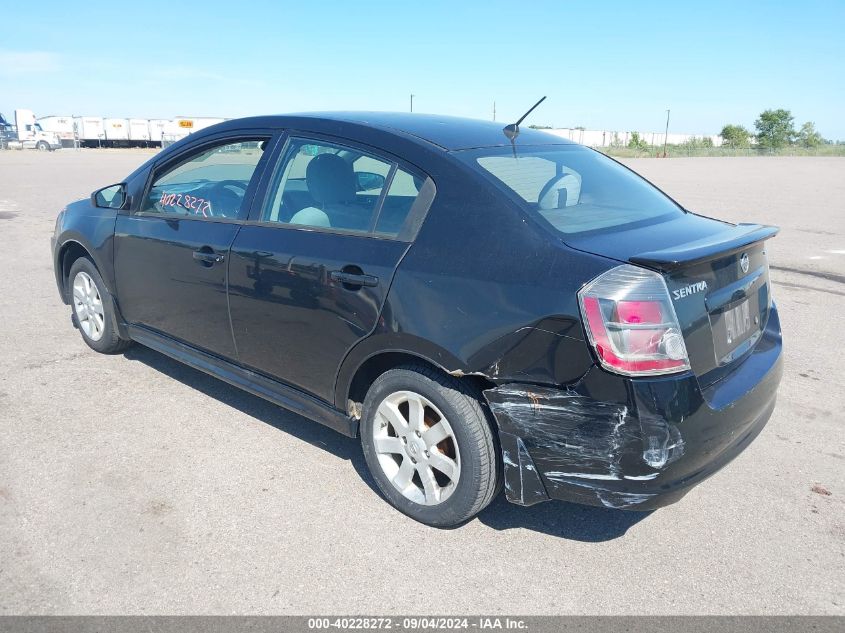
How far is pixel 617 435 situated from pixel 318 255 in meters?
1.58

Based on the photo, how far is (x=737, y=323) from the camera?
295cm

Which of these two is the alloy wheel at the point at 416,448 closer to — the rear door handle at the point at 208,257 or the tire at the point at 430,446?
the tire at the point at 430,446

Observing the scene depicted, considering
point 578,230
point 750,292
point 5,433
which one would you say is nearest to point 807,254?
point 750,292

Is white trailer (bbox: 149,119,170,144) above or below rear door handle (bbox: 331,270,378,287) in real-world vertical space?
above

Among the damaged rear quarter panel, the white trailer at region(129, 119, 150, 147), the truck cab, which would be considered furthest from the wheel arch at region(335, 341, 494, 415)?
the white trailer at region(129, 119, 150, 147)

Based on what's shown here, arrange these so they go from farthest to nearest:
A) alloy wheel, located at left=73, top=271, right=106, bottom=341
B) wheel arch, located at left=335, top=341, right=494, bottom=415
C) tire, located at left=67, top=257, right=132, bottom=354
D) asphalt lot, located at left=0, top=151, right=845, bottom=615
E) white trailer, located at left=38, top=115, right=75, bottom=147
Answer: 1. white trailer, located at left=38, top=115, right=75, bottom=147
2. alloy wheel, located at left=73, top=271, right=106, bottom=341
3. tire, located at left=67, top=257, right=132, bottom=354
4. wheel arch, located at left=335, top=341, right=494, bottom=415
5. asphalt lot, located at left=0, top=151, right=845, bottom=615

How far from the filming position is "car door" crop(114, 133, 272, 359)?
3.79m

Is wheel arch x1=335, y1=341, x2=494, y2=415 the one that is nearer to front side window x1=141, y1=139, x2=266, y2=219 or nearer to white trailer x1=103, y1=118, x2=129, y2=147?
front side window x1=141, y1=139, x2=266, y2=219

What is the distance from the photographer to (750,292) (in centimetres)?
309

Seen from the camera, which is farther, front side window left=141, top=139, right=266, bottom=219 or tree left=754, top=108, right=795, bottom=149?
tree left=754, top=108, right=795, bottom=149

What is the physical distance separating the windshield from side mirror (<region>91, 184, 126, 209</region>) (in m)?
2.64

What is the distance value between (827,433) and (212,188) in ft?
12.6

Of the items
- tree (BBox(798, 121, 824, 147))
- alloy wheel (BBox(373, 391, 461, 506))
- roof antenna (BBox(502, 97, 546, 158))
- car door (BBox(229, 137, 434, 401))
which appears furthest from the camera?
tree (BBox(798, 121, 824, 147))

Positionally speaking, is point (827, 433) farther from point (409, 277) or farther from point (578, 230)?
point (409, 277)
